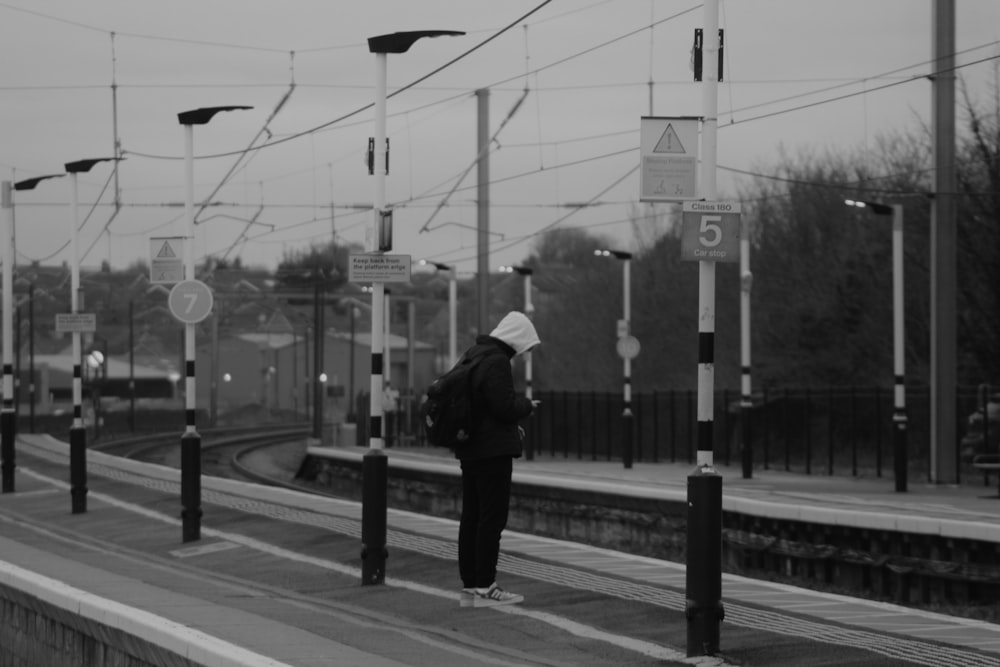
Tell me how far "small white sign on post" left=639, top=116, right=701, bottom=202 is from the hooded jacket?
195cm

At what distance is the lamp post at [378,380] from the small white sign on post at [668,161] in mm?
4427

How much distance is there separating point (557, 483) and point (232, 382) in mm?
87777

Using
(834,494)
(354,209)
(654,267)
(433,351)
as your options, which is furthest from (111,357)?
(834,494)

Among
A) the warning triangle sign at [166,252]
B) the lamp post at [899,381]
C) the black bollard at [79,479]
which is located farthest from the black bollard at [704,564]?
the lamp post at [899,381]

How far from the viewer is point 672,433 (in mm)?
39688

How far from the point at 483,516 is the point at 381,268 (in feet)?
10.8

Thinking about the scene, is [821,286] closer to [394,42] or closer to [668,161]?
[394,42]

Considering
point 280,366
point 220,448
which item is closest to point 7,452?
point 220,448

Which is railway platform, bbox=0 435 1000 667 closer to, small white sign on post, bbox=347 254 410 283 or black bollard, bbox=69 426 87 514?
black bollard, bbox=69 426 87 514

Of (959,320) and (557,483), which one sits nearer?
(557,483)

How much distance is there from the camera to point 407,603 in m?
12.4

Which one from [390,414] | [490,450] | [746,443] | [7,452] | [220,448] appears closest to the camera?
[490,450]

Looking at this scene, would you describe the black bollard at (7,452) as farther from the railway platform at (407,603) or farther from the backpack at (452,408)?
the backpack at (452,408)

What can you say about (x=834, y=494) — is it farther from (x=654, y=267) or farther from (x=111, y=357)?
(x=111, y=357)
